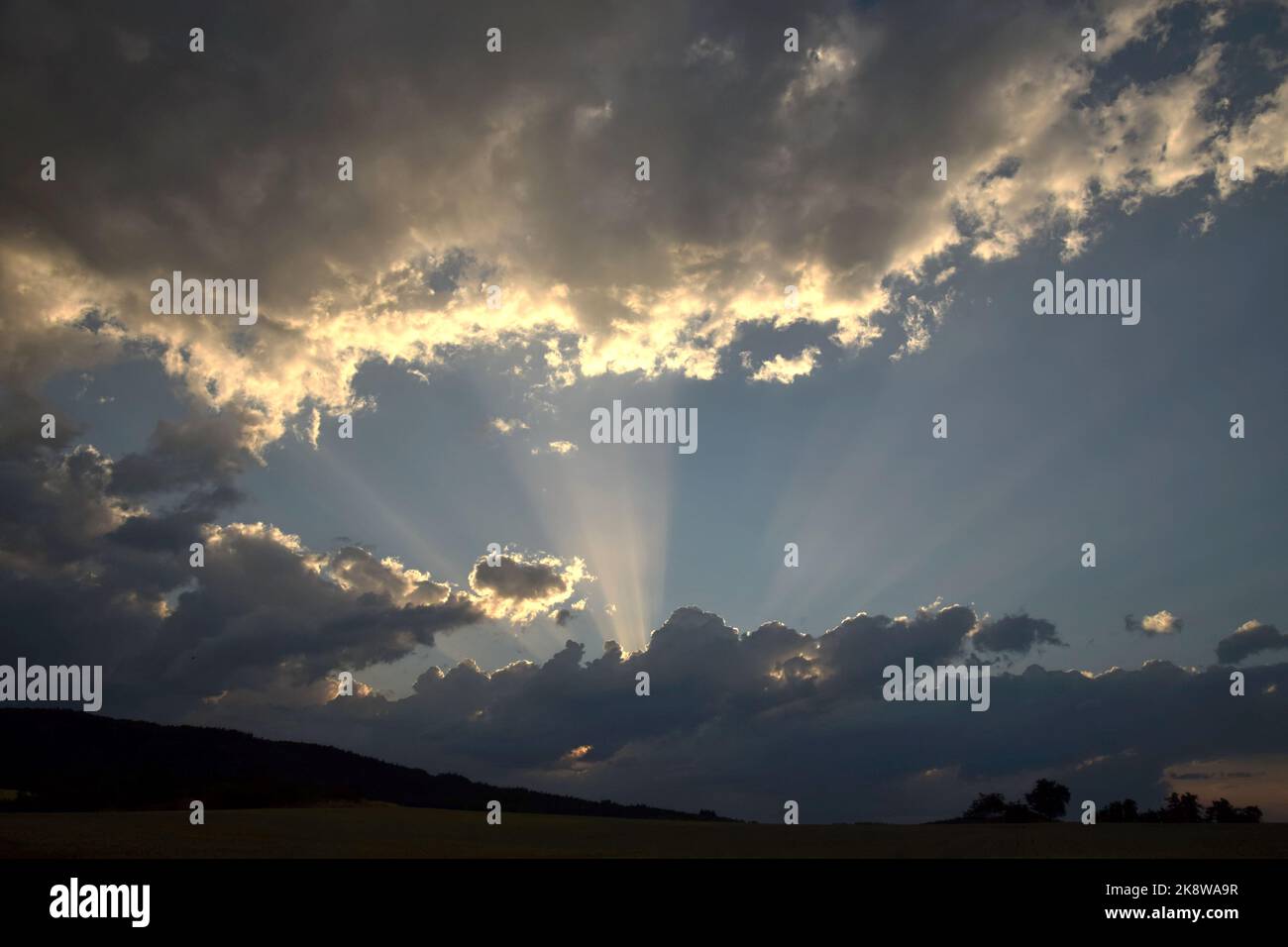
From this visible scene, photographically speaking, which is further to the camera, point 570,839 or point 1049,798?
point 1049,798

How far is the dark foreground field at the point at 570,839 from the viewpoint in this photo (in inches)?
1890

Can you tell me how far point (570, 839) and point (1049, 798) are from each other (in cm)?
7429

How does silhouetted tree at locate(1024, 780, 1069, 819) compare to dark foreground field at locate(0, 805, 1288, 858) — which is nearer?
dark foreground field at locate(0, 805, 1288, 858)

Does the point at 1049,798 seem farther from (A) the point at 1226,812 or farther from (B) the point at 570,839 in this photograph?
(B) the point at 570,839

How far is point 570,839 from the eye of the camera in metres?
64.9

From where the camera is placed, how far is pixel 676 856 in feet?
159

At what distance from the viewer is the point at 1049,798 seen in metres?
109

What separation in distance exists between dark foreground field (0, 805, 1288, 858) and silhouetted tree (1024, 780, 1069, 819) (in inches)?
1460

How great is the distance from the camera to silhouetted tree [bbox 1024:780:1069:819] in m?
108

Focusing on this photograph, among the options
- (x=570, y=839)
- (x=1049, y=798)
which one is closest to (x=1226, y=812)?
(x=1049, y=798)

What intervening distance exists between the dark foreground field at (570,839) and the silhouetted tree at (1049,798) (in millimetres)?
37091
